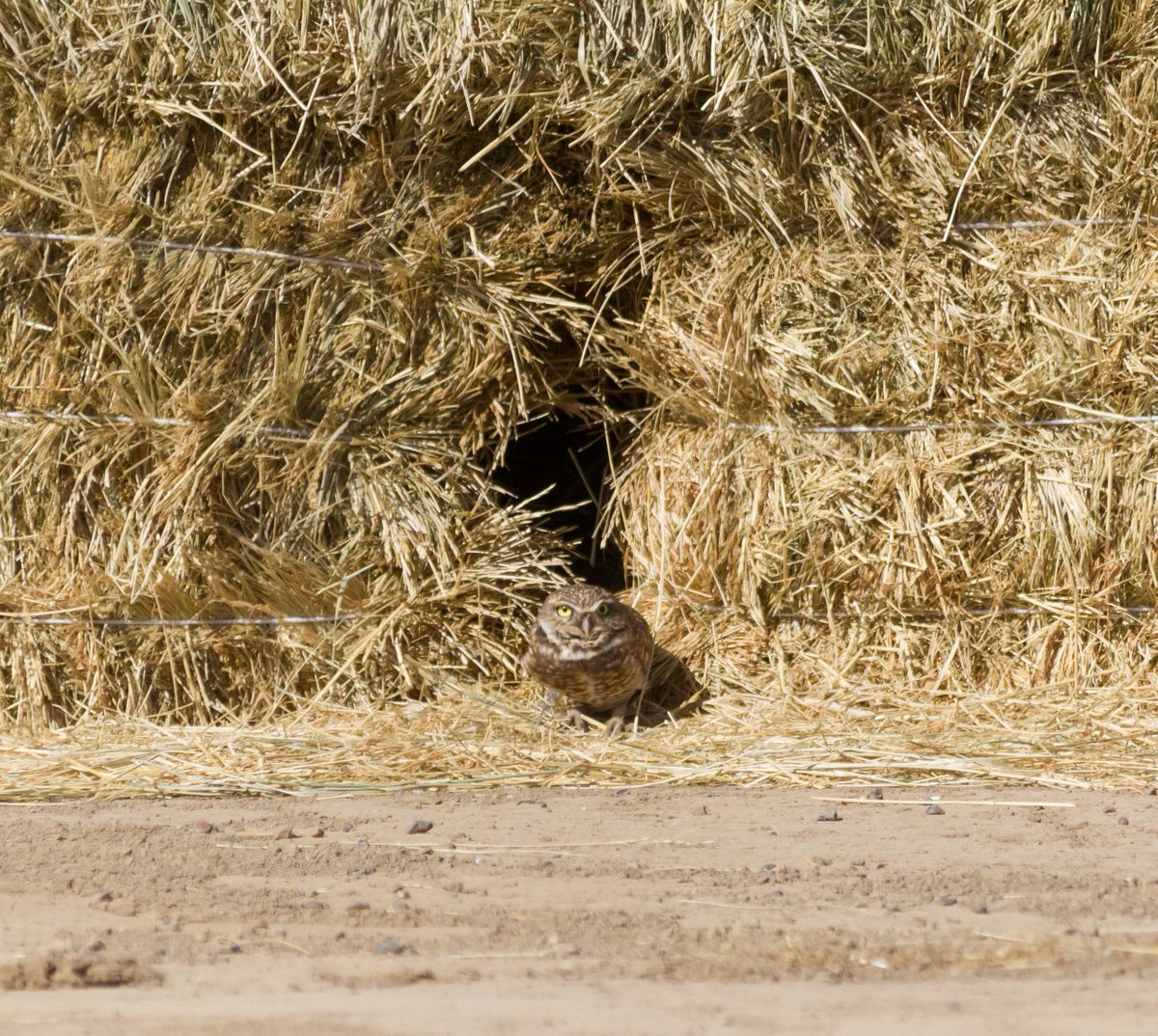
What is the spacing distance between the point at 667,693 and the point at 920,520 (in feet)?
3.21

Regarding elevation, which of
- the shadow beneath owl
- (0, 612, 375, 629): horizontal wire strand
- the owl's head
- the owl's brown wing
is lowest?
the shadow beneath owl

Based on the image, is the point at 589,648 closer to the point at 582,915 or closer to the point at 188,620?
the point at 188,620

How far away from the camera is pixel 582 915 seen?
255 cm

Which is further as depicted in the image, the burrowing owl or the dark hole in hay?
the dark hole in hay

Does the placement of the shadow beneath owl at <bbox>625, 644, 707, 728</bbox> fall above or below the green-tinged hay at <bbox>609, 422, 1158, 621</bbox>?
below

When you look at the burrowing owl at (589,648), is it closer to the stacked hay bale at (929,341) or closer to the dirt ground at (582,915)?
the stacked hay bale at (929,341)

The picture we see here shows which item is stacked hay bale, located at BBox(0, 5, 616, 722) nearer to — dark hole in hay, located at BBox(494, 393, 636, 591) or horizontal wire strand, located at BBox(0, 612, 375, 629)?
horizontal wire strand, located at BBox(0, 612, 375, 629)

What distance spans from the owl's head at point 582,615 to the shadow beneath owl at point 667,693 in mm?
369

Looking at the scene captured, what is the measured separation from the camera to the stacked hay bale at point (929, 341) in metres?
4.29

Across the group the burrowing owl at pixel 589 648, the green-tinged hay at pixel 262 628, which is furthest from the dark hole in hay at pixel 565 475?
the burrowing owl at pixel 589 648

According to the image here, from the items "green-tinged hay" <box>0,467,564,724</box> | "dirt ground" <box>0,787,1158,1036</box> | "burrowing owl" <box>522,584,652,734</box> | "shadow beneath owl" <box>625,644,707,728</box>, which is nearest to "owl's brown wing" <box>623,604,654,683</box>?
"burrowing owl" <box>522,584,652,734</box>

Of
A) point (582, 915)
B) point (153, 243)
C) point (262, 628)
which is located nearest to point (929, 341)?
point (262, 628)

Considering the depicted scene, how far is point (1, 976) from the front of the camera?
7.17ft

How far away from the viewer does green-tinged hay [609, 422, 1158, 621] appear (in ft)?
14.2
